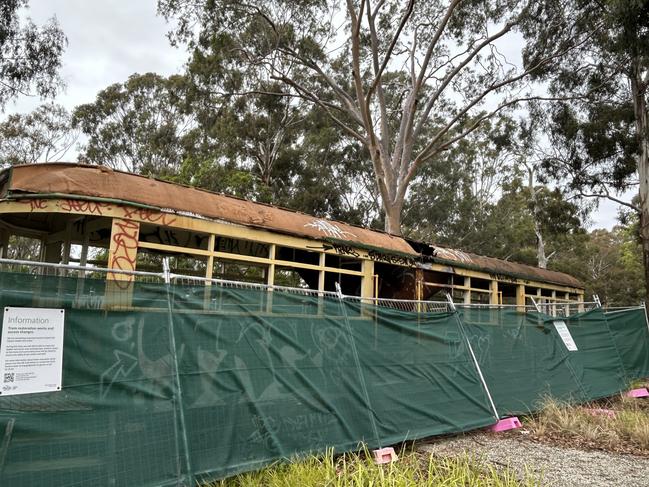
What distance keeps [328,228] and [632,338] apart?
7458 mm

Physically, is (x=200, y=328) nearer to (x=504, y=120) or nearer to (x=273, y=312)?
(x=273, y=312)

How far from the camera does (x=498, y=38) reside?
1934 cm

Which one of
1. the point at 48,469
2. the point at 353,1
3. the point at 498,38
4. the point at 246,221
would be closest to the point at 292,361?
the point at 48,469

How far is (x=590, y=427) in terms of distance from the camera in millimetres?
7066

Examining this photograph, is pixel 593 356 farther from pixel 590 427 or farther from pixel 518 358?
pixel 590 427

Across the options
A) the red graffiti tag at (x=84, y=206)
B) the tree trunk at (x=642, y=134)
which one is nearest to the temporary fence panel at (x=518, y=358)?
the red graffiti tag at (x=84, y=206)

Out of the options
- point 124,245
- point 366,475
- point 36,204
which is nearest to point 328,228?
point 124,245

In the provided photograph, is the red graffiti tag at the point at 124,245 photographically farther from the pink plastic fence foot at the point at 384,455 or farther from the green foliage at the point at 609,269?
the green foliage at the point at 609,269

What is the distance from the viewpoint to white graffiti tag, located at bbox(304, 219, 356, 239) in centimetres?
948

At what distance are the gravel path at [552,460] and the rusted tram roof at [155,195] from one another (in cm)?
423

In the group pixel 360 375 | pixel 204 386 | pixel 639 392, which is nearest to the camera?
pixel 204 386

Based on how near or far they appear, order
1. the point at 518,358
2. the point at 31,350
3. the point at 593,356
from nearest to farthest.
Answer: the point at 31,350 < the point at 518,358 < the point at 593,356

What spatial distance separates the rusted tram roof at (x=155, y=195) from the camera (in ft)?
21.6

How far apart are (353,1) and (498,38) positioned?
562cm
